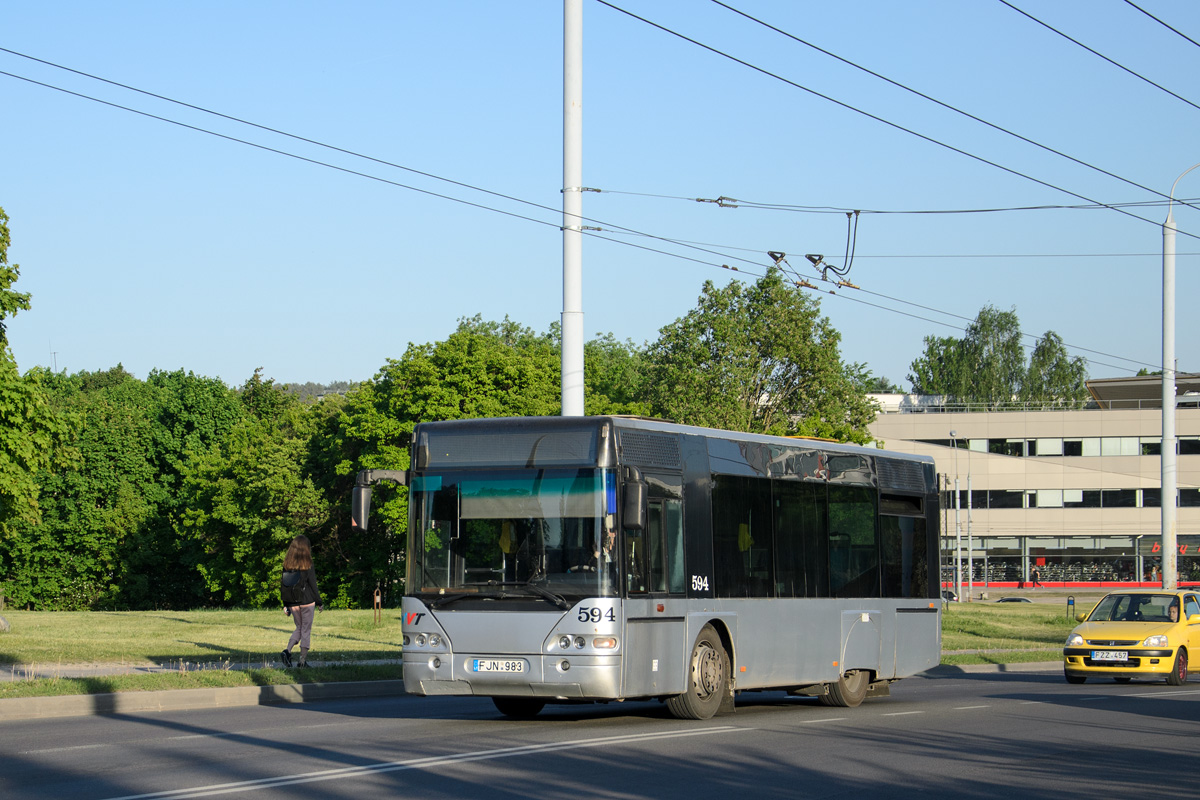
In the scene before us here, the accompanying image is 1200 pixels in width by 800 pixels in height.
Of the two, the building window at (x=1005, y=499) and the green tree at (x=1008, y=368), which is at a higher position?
the green tree at (x=1008, y=368)

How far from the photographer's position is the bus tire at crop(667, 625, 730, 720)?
47.5 ft

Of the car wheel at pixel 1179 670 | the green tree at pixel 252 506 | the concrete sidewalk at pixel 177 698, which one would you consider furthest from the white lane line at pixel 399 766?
the green tree at pixel 252 506

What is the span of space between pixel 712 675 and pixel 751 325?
61316 mm

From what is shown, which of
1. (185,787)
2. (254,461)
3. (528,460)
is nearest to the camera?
(185,787)

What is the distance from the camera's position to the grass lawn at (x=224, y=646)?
57.9ft

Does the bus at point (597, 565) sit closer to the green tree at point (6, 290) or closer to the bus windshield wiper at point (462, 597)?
the bus windshield wiper at point (462, 597)

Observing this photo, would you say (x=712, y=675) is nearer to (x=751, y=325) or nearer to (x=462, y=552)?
(x=462, y=552)

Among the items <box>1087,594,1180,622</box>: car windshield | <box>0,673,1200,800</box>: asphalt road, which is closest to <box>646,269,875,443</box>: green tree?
<box>1087,594,1180,622</box>: car windshield

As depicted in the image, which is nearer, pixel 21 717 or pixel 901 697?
pixel 21 717

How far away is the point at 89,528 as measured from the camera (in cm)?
7325

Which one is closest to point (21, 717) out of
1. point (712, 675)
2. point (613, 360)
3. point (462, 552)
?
point (462, 552)

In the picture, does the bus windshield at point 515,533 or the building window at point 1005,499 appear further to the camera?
the building window at point 1005,499

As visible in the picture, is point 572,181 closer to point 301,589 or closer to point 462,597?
point 301,589

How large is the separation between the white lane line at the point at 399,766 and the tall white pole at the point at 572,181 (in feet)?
22.7
